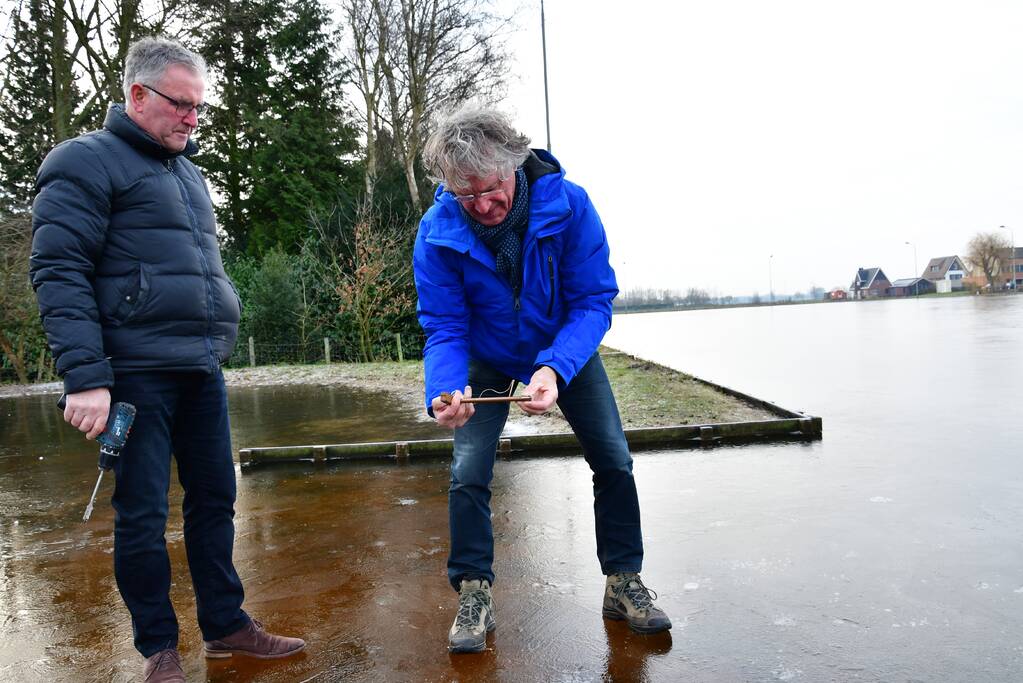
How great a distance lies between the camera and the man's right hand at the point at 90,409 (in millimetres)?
2387

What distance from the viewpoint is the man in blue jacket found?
2.78m

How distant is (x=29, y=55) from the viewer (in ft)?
58.8

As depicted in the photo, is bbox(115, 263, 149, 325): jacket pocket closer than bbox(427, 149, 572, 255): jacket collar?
Yes

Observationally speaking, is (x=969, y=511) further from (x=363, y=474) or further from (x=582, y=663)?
(x=363, y=474)

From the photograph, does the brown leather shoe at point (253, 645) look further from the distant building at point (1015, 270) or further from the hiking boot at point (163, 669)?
the distant building at point (1015, 270)

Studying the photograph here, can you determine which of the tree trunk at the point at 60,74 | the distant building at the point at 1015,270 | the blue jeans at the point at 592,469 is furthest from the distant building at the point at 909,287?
the blue jeans at the point at 592,469

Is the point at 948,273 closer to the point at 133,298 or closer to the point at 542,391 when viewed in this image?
the point at 542,391

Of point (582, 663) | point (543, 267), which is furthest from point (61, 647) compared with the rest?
point (543, 267)

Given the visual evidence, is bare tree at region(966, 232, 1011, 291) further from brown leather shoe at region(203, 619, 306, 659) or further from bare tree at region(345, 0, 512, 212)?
brown leather shoe at region(203, 619, 306, 659)

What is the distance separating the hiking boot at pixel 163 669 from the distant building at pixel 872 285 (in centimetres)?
11082

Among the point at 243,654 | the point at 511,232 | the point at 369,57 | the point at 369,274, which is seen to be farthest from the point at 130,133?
the point at 369,57

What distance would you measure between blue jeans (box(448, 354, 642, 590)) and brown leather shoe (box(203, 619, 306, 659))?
0.62m

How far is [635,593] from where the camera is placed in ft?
9.67

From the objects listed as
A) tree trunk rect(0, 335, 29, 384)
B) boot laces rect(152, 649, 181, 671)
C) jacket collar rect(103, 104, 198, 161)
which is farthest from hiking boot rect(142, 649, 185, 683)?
tree trunk rect(0, 335, 29, 384)
